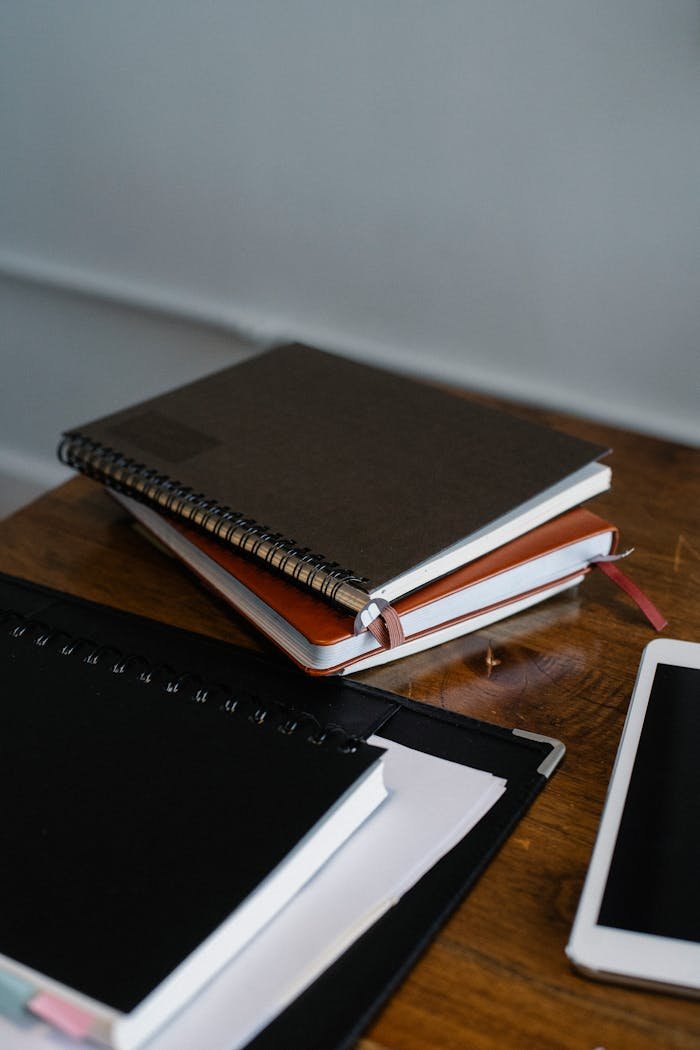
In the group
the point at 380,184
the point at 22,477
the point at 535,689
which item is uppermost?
the point at 380,184

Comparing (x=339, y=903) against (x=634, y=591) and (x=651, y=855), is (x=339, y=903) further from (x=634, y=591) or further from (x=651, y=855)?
(x=634, y=591)

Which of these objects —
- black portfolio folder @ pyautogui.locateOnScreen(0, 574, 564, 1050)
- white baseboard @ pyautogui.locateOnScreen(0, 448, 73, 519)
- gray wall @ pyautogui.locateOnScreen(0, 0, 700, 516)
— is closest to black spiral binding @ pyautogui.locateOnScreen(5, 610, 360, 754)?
black portfolio folder @ pyautogui.locateOnScreen(0, 574, 564, 1050)

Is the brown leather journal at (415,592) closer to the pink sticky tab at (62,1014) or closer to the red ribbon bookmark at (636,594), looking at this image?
the red ribbon bookmark at (636,594)

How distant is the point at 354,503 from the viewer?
1.98ft

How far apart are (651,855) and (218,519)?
0.29 meters

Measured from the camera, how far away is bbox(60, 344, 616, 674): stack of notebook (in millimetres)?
548

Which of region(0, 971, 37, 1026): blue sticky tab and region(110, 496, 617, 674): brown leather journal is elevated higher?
region(110, 496, 617, 674): brown leather journal

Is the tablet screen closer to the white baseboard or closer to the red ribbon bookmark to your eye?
the red ribbon bookmark

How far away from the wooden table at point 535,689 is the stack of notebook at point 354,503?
0.08ft

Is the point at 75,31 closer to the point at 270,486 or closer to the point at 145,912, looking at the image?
the point at 270,486

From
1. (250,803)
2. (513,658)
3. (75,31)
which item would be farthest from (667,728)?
(75,31)

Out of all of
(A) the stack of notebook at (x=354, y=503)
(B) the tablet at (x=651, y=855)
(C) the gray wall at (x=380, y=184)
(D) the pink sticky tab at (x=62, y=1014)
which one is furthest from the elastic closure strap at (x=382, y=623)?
(C) the gray wall at (x=380, y=184)

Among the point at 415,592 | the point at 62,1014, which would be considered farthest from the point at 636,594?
the point at 62,1014

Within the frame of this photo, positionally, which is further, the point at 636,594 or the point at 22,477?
the point at 22,477
